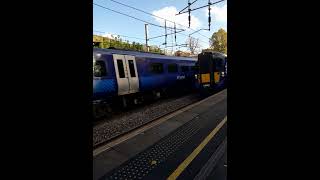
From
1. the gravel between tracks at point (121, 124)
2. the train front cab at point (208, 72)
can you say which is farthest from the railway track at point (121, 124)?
the train front cab at point (208, 72)

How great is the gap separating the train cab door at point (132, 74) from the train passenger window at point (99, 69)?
69.7 inches

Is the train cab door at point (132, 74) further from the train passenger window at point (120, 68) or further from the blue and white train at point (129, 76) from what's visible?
the train passenger window at point (120, 68)

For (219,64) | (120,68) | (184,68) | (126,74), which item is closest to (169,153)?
(120,68)

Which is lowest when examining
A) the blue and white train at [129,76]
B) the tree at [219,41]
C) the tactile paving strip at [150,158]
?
the tactile paving strip at [150,158]

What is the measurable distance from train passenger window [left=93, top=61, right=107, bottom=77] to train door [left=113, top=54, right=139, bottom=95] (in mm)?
744

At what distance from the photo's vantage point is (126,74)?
12648 millimetres

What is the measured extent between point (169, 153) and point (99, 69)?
20.6ft

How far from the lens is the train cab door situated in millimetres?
12906

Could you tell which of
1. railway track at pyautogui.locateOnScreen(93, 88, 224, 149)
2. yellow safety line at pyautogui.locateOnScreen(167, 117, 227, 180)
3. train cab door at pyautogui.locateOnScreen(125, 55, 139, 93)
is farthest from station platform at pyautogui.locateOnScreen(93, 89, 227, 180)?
train cab door at pyautogui.locateOnScreen(125, 55, 139, 93)

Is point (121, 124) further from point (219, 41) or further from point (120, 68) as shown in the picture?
point (219, 41)

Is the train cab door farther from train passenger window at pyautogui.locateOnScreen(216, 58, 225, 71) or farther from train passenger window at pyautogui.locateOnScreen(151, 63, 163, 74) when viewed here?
train passenger window at pyautogui.locateOnScreen(216, 58, 225, 71)

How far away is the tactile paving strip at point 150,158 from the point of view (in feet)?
16.2
